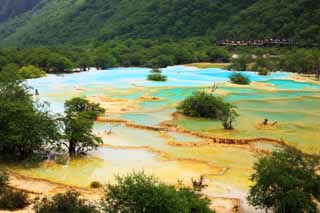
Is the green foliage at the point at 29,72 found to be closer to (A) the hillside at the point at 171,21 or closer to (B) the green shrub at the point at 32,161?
(B) the green shrub at the point at 32,161

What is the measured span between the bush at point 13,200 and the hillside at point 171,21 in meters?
81.2

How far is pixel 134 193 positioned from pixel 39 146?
34.1ft

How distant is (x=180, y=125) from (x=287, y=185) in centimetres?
1630

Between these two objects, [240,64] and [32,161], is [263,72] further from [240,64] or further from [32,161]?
[32,161]

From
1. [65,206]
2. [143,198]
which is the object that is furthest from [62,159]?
[143,198]

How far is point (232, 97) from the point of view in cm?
4488

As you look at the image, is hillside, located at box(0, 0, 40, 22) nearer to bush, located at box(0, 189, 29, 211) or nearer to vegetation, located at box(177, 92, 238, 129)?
vegetation, located at box(177, 92, 238, 129)

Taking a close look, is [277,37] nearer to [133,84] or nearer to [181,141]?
[133,84]

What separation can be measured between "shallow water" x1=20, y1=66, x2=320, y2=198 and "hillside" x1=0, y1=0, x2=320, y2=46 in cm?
4056

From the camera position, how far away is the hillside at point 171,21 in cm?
9550

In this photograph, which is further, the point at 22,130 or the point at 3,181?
the point at 22,130

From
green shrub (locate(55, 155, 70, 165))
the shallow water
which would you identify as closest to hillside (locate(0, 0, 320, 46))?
the shallow water

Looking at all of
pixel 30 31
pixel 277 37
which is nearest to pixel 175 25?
pixel 277 37

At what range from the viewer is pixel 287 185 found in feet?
47.7
